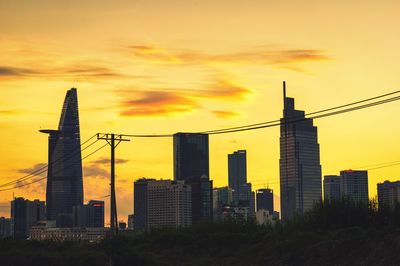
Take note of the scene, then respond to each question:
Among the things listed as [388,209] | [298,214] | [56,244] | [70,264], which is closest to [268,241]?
[298,214]

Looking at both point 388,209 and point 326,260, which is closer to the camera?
point 326,260

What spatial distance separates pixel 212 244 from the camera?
167 feet

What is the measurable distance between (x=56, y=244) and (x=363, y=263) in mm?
31711

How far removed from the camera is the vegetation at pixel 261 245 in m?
39.3

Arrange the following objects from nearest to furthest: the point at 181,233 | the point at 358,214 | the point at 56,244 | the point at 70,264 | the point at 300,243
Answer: the point at 300,243 → the point at 358,214 → the point at 70,264 → the point at 181,233 → the point at 56,244

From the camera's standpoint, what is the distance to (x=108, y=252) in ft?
163

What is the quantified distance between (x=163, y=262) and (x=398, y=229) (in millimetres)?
16473

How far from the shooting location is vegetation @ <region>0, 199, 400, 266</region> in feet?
129

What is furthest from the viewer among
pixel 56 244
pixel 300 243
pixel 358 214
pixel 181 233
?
pixel 56 244

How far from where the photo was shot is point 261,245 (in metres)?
46.8

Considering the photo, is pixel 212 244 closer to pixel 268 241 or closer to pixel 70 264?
pixel 268 241

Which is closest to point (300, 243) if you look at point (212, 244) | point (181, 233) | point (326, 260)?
point (326, 260)

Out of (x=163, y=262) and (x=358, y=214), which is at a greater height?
(x=358, y=214)

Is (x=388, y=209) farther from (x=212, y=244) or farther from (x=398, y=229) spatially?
(x=212, y=244)
